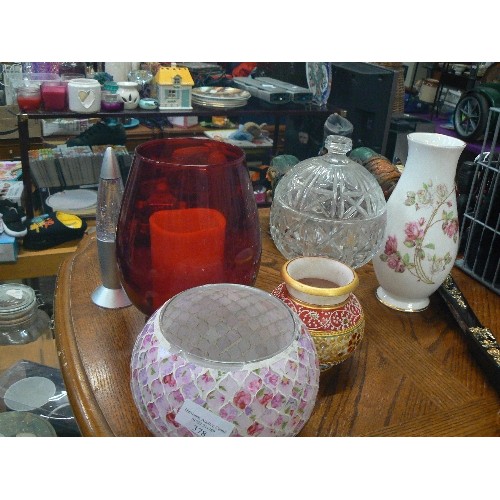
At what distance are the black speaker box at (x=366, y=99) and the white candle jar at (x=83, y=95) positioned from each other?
0.74 m

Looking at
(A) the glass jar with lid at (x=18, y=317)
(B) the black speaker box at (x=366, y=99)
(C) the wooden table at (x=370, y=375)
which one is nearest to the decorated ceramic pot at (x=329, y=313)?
(C) the wooden table at (x=370, y=375)

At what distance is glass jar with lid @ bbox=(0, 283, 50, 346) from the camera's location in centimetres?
100

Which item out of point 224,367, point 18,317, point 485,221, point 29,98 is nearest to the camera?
point 224,367

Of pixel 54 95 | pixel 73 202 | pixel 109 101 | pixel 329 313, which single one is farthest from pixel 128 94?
pixel 329 313

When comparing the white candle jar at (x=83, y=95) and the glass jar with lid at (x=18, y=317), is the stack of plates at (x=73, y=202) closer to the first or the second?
the white candle jar at (x=83, y=95)

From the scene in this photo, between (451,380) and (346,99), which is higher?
(346,99)

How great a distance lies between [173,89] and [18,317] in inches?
35.7

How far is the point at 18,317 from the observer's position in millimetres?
1010

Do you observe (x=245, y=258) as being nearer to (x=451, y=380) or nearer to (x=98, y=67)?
(x=451, y=380)

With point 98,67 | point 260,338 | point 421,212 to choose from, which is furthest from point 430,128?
point 260,338

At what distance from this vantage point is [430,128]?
2275mm

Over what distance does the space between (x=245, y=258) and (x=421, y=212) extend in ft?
0.76

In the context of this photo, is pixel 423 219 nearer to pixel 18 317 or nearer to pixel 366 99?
pixel 18 317

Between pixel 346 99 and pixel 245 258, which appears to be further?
pixel 346 99
